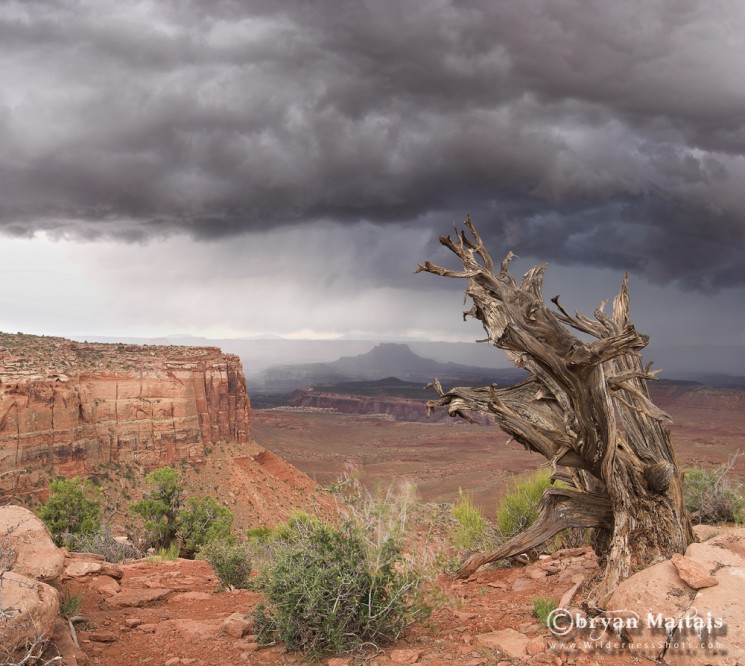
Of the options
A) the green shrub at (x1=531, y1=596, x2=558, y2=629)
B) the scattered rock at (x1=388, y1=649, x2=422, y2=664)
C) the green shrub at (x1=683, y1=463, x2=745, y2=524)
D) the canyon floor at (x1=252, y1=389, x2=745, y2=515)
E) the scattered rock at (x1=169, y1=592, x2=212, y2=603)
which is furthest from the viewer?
the canyon floor at (x1=252, y1=389, x2=745, y2=515)

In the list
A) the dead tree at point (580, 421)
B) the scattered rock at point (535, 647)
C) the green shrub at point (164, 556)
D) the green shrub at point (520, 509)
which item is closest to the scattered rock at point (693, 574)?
the dead tree at point (580, 421)

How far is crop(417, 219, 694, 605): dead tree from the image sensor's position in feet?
26.3

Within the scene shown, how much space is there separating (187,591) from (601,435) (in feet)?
27.3

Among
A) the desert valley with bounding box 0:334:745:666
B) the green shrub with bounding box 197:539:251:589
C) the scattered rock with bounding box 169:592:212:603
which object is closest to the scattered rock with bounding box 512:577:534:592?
the desert valley with bounding box 0:334:745:666

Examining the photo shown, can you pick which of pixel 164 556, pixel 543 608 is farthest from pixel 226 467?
pixel 543 608

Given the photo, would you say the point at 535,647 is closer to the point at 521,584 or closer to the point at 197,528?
the point at 521,584

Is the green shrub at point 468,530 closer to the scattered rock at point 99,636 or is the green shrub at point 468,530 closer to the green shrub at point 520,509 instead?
the green shrub at point 520,509

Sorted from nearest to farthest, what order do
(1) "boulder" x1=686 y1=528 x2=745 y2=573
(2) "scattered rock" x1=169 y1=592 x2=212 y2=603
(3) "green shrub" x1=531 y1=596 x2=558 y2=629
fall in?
(1) "boulder" x1=686 y1=528 x2=745 y2=573 → (3) "green shrub" x1=531 y1=596 x2=558 y2=629 → (2) "scattered rock" x1=169 y1=592 x2=212 y2=603

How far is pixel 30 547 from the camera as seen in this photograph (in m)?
7.95

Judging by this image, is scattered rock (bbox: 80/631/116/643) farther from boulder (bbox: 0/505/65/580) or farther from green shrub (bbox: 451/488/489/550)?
green shrub (bbox: 451/488/489/550)

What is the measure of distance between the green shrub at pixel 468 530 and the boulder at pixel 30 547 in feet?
28.8

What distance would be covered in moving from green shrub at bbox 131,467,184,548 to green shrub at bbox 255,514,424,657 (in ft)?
64.9

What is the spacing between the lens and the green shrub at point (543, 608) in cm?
749

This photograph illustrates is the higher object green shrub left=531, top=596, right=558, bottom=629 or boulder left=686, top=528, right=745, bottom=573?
boulder left=686, top=528, right=745, bottom=573
